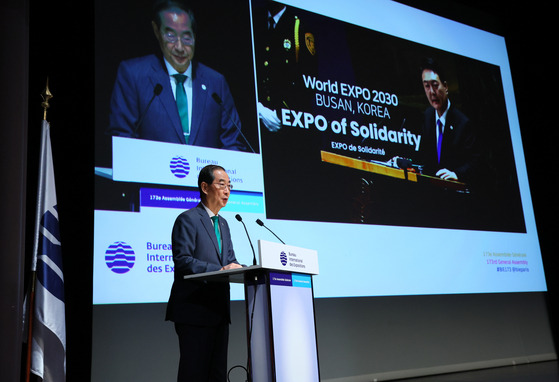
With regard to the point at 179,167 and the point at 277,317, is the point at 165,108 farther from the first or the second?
the point at 277,317

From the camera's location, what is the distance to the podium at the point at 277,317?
8.23ft

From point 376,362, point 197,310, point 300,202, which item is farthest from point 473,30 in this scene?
point 197,310

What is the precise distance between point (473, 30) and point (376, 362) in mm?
3631

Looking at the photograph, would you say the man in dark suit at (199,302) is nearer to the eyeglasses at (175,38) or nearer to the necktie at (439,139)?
the eyeglasses at (175,38)

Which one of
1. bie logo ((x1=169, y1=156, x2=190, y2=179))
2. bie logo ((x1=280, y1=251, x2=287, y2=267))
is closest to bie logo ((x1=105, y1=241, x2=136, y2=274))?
bie logo ((x1=169, y1=156, x2=190, y2=179))

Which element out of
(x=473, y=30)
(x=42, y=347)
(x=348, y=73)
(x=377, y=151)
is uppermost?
(x=473, y=30)

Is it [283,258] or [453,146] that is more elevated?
Answer: [453,146]

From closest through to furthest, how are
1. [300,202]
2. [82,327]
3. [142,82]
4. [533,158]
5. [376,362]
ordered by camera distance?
1. [82,327]
2. [142,82]
3. [300,202]
4. [376,362]
5. [533,158]

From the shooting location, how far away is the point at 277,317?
101 inches

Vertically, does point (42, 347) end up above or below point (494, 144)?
below

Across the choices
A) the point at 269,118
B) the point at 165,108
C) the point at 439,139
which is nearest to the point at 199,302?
the point at 165,108

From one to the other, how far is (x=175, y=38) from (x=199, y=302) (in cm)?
231

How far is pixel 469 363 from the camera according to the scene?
5469mm

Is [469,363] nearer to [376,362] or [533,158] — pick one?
[376,362]
